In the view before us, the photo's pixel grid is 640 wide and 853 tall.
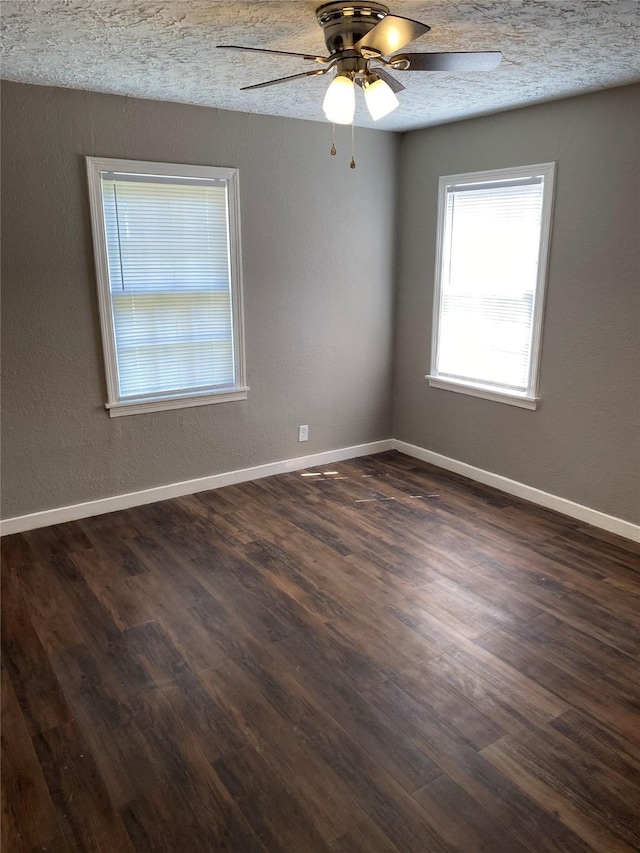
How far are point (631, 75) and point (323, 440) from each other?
118 inches

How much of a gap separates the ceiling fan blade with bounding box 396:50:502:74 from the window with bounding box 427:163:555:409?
1.67 m

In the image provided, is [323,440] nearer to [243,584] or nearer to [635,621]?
[243,584]

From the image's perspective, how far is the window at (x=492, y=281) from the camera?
3.80 m

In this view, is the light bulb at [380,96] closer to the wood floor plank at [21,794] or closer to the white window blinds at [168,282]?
the white window blinds at [168,282]

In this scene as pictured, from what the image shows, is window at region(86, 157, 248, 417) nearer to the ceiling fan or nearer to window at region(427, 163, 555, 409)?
window at region(427, 163, 555, 409)

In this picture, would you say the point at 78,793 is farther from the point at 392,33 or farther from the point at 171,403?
the point at 392,33

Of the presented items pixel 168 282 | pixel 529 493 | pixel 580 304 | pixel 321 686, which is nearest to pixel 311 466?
pixel 529 493

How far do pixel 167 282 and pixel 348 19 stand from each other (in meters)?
2.07

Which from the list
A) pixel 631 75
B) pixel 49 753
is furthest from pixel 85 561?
pixel 631 75

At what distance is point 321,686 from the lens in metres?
2.31

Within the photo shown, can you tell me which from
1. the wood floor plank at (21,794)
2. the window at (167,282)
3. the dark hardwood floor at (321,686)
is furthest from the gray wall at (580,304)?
the wood floor plank at (21,794)

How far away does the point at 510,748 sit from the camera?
79.7 inches

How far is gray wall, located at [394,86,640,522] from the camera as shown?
332cm

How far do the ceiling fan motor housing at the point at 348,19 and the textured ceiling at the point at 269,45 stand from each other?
0.06 metres
